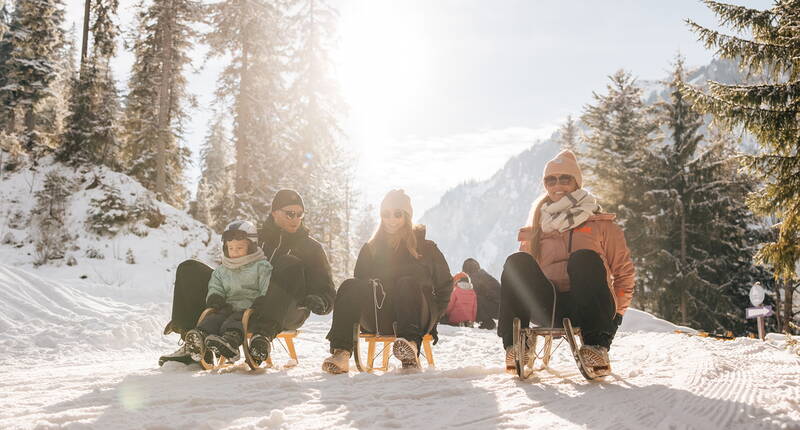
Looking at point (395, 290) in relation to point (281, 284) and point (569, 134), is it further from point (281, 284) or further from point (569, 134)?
point (569, 134)

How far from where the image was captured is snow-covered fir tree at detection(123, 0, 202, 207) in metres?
18.3

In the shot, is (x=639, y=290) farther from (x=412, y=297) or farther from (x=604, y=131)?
(x=412, y=297)

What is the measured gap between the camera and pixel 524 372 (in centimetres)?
323

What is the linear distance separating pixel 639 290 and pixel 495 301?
489 inches

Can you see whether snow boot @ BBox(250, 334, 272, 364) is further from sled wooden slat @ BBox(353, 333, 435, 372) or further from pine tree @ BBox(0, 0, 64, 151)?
pine tree @ BBox(0, 0, 64, 151)

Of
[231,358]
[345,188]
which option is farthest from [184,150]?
[231,358]

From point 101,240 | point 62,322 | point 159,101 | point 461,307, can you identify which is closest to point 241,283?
point 62,322

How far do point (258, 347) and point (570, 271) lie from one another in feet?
7.15

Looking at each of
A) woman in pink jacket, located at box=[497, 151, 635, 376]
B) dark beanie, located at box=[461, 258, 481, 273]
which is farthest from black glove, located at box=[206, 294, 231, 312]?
dark beanie, located at box=[461, 258, 481, 273]

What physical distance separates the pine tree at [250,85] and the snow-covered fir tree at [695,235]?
1544cm

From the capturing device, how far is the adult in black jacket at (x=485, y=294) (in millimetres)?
10320

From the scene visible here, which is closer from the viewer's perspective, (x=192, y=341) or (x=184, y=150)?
(x=192, y=341)

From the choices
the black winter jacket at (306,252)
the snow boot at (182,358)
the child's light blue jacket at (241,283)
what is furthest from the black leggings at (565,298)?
the snow boot at (182,358)

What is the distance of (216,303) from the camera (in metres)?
3.81
